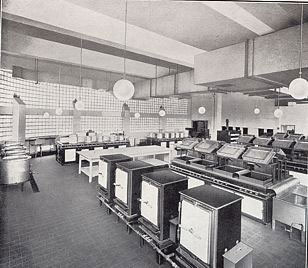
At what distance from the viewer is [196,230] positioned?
2111mm

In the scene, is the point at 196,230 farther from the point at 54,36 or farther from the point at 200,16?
the point at 54,36

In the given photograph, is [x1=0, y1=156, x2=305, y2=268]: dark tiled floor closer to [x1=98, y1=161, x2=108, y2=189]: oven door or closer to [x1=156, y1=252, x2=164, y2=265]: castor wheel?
[x1=156, y1=252, x2=164, y2=265]: castor wheel

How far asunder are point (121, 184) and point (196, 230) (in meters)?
1.58

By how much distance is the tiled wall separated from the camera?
28.6 ft

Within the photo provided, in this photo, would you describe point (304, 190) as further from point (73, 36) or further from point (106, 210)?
point (73, 36)

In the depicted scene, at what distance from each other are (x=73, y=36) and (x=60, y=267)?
3.89 m

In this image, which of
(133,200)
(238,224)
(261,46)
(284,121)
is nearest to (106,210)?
(133,200)

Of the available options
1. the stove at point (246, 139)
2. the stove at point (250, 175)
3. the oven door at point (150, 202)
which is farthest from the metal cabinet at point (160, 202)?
the stove at point (246, 139)

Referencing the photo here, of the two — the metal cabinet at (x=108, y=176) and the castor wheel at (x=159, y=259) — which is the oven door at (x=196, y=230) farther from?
the metal cabinet at (x=108, y=176)

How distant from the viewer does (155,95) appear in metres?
9.11

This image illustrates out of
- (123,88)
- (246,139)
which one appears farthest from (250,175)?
(246,139)

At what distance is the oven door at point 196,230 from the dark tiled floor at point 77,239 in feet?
2.52

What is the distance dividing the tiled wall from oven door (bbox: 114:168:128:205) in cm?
599

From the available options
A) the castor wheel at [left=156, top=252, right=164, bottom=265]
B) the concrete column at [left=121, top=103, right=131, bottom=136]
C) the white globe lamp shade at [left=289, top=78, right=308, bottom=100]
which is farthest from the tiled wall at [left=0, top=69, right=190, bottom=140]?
the white globe lamp shade at [left=289, top=78, right=308, bottom=100]
